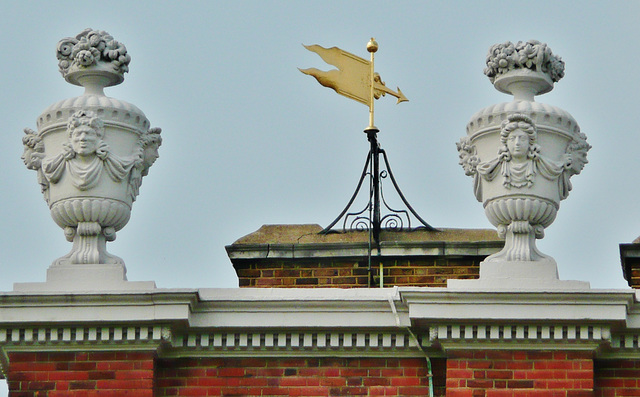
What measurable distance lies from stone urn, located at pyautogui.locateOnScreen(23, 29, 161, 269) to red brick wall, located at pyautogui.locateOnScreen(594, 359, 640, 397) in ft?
14.4

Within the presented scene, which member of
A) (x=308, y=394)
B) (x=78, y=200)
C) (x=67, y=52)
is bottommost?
(x=308, y=394)

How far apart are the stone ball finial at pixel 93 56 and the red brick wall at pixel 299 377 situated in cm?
274

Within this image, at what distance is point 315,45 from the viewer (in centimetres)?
2152

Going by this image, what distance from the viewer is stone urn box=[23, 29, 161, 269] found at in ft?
63.8

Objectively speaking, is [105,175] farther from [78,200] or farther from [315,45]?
[315,45]

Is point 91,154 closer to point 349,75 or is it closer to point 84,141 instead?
point 84,141

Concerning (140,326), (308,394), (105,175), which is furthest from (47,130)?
(308,394)

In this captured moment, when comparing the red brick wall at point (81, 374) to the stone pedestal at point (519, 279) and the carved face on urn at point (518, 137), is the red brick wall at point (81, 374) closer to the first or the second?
the stone pedestal at point (519, 279)

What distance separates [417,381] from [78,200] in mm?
3432

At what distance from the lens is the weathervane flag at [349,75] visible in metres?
21.5

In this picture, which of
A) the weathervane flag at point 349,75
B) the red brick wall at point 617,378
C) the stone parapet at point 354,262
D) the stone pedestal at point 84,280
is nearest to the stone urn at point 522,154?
the red brick wall at point 617,378

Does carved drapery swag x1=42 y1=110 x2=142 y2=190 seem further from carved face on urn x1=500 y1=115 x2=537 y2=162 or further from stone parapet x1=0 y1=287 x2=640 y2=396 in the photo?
carved face on urn x1=500 y1=115 x2=537 y2=162

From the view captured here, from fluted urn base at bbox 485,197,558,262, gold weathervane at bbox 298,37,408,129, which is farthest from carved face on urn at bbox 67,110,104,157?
fluted urn base at bbox 485,197,558,262

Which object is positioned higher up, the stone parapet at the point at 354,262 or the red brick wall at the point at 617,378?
the stone parapet at the point at 354,262
